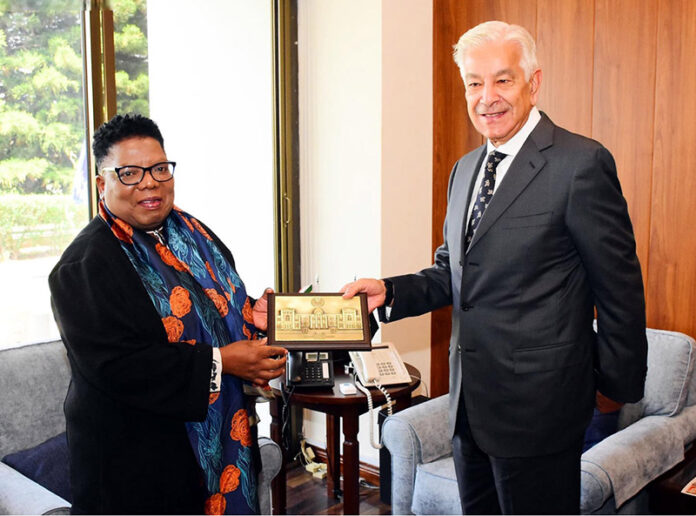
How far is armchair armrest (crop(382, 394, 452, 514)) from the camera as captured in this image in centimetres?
262

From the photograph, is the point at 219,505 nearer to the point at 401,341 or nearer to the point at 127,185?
the point at 127,185

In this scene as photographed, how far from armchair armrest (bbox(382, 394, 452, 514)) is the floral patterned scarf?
80cm

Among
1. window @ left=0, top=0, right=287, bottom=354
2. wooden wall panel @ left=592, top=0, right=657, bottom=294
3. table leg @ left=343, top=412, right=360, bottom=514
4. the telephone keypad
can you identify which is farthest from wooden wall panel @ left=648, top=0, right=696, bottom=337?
window @ left=0, top=0, right=287, bottom=354

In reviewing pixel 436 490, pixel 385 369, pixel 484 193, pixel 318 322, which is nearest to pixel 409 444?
pixel 436 490

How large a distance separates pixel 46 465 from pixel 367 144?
2.00 meters

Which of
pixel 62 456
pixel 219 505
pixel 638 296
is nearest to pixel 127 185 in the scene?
pixel 219 505

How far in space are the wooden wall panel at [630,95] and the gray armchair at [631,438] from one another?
462 millimetres

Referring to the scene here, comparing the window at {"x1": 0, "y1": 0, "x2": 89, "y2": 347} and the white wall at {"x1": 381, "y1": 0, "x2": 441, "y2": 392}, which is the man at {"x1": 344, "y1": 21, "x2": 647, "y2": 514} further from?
the window at {"x1": 0, "y1": 0, "x2": 89, "y2": 347}

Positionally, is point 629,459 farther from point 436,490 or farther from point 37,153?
point 37,153

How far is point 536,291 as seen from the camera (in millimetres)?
1720

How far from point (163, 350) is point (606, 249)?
3.56 ft

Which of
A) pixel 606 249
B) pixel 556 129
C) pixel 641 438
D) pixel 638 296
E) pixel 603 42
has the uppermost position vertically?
pixel 603 42

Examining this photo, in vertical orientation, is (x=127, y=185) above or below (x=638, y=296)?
above

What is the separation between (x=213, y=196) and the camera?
3918mm
